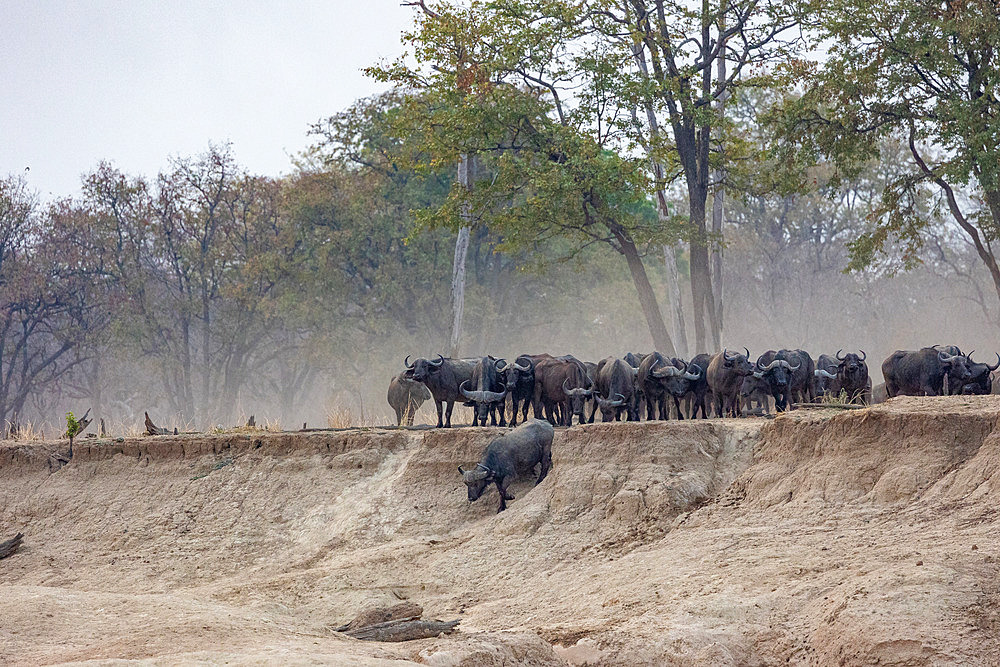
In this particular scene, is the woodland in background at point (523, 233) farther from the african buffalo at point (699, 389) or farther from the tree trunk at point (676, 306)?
the african buffalo at point (699, 389)

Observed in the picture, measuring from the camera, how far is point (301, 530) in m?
18.3

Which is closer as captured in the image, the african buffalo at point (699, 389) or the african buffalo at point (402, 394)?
the african buffalo at point (699, 389)

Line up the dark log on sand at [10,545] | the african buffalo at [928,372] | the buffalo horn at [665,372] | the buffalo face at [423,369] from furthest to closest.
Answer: the buffalo face at [423,369] < the african buffalo at [928,372] < the buffalo horn at [665,372] < the dark log on sand at [10,545]

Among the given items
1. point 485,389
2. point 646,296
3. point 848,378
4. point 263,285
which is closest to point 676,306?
point 646,296

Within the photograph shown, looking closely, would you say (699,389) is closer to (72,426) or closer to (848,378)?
(848,378)

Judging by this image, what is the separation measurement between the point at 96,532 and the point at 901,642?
1560 centimetres

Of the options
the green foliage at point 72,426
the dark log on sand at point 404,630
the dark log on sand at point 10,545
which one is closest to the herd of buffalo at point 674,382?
the green foliage at point 72,426

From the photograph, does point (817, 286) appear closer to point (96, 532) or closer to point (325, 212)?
point (325, 212)

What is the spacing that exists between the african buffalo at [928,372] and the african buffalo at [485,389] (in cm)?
801

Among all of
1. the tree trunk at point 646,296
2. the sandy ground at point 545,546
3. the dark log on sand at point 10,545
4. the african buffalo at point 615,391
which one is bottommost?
the dark log on sand at point 10,545

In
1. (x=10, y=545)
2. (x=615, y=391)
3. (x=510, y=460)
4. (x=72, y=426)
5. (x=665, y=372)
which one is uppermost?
(x=665, y=372)

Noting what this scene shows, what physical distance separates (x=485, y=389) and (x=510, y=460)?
13.0 ft

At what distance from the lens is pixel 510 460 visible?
16.9 m

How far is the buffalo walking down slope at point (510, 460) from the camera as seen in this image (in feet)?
55.2
